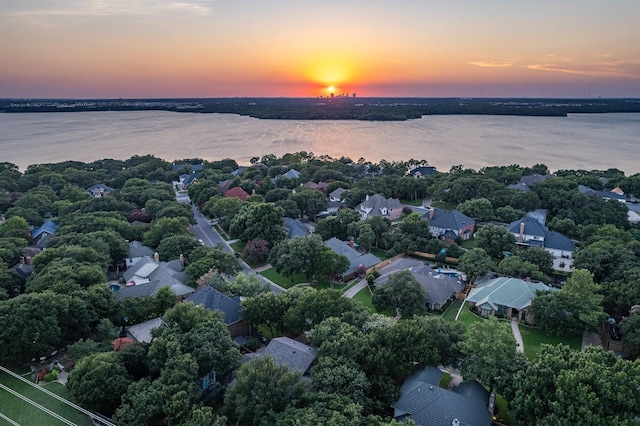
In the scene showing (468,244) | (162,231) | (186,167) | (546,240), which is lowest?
(468,244)

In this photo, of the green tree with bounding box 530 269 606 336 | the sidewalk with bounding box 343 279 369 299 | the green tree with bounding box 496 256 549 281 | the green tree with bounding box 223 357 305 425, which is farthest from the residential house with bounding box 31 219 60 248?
the green tree with bounding box 530 269 606 336

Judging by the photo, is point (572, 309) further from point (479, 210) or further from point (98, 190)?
point (98, 190)

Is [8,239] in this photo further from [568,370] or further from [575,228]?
[575,228]

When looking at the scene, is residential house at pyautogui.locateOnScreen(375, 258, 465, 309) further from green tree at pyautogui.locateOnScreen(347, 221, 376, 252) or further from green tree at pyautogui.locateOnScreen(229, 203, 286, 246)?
green tree at pyautogui.locateOnScreen(229, 203, 286, 246)

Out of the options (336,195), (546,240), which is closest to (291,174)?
(336,195)

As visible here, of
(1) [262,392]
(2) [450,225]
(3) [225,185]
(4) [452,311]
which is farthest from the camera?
(3) [225,185]

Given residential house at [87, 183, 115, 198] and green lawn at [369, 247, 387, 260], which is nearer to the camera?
green lawn at [369, 247, 387, 260]
